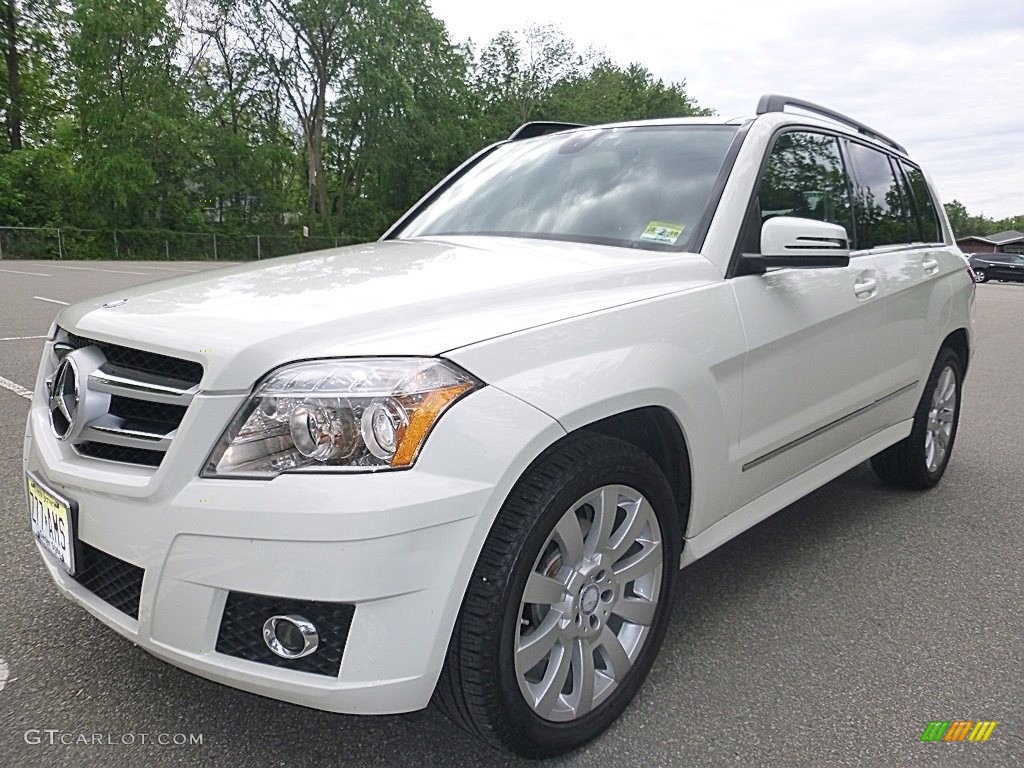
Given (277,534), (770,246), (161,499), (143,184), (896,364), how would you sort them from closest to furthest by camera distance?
(277,534) → (161,499) → (770,246) → (896,364) → (143,184)

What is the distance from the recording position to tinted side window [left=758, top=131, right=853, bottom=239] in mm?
3033

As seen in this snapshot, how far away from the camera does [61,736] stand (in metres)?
2.12

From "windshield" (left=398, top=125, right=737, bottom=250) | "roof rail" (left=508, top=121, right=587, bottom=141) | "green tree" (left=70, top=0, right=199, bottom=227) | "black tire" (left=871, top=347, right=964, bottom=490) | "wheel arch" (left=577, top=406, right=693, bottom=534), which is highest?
"green tree" (left=70, top=0, right=199, bottom=227)

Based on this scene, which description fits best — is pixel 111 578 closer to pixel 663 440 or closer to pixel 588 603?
pixel 588 603

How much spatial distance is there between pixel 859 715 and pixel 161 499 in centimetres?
186

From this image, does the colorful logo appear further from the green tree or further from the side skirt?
the green tree

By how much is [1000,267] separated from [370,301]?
41993 millimetres

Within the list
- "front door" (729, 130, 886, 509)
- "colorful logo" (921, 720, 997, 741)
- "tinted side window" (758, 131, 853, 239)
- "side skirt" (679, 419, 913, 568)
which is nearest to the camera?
"colorful logo" (921, 720, 997, 741)

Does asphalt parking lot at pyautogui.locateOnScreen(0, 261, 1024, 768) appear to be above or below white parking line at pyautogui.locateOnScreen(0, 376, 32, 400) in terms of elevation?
below

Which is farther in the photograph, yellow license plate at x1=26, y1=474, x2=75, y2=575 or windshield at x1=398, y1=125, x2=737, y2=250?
windshield at x1=398, y1=125, x2=737, y2=250

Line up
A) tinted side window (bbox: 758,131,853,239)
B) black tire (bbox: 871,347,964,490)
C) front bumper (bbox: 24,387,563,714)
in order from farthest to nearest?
black tire (bbox: 871,347,964,490)
tinted side window (bbox: 758,131,853,239)
front bumper (bbox: 24,387,563,714)

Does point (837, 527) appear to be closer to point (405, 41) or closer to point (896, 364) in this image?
point (896, 364)

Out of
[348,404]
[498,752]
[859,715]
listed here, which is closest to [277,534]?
[348,404]

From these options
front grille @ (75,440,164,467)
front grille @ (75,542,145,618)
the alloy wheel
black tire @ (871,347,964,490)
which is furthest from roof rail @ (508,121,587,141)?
front grille @ (75,542,145,618)
